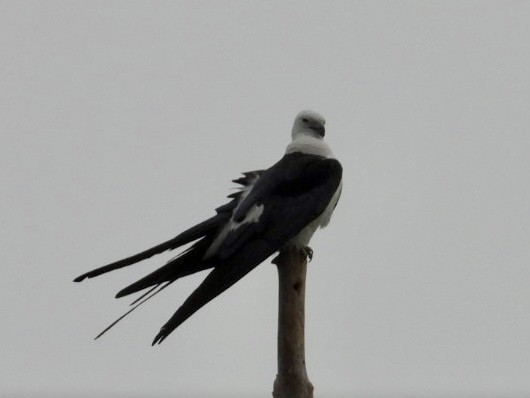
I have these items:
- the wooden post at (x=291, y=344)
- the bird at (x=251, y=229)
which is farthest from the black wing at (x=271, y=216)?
the wooden post at (x=291, y=344)

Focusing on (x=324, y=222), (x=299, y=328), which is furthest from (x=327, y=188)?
(x=299, y=328)

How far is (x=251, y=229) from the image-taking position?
594 centimetres

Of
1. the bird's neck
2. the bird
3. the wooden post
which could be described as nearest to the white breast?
the bird

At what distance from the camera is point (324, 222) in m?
6.38

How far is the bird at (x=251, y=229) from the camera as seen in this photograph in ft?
18.8

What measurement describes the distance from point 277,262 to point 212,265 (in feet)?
1.37

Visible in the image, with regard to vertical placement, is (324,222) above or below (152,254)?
above

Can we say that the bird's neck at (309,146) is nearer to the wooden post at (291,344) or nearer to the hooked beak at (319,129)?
the hooked beak at (319,129)

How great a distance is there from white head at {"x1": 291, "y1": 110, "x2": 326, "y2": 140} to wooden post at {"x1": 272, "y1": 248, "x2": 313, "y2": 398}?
1.57 m

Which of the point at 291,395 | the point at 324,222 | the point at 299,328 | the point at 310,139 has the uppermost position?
the point at 310,139

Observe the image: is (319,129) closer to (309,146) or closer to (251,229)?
(309,146)

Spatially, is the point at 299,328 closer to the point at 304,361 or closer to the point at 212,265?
the point at 304,361

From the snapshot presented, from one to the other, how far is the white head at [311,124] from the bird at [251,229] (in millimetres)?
215

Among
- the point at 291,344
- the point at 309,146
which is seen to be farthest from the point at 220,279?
the point at 309,146
